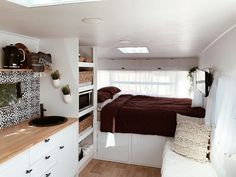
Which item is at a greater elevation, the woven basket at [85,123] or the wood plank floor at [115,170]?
the woven basket at [85,123]

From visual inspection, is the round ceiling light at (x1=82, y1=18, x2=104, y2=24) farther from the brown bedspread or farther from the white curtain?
the brown bedspread

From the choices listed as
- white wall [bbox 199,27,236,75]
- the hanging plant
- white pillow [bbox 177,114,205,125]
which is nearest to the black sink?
white pillow [bbox 177,114,205,125]

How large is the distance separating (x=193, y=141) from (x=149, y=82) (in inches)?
133

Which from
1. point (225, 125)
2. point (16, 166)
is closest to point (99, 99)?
point (16, 166)

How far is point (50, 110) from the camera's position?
9.64 feet

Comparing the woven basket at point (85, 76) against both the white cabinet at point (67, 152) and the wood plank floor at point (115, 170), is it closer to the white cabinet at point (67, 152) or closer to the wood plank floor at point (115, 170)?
the white cabinet at point (67, 152)

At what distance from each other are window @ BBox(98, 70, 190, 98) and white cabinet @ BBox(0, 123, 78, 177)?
3358 millimetres

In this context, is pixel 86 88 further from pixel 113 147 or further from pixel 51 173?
pixel 51 173

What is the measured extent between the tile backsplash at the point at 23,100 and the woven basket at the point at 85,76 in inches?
24.1

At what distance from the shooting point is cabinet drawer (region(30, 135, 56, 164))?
1.88 metres

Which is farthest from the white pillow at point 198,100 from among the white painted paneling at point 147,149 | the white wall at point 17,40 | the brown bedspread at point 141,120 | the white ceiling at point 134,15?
the white wall at point 17,40

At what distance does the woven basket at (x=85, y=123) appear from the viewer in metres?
3.09

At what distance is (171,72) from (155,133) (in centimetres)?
274

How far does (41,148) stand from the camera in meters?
1.99
